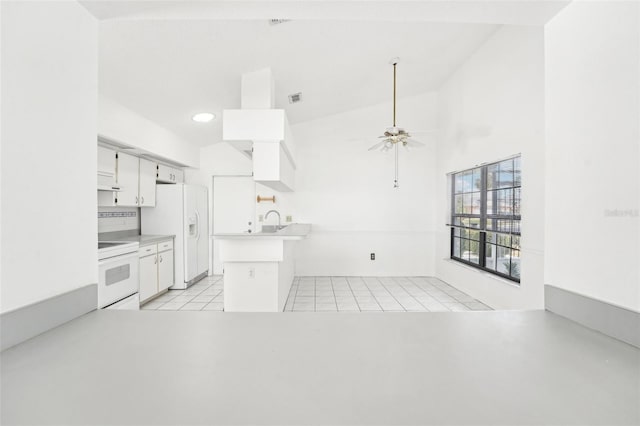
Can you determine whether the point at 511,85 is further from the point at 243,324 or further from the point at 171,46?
the point at 243,324

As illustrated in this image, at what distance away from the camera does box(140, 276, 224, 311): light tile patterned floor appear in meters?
3.57

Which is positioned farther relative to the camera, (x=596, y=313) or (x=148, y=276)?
(x=148, y=276)

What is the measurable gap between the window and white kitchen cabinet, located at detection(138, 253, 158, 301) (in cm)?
442

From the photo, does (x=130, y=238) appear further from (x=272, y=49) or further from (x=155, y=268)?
(x=272, y=49)

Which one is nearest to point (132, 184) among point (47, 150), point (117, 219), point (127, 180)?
point (127, 180)

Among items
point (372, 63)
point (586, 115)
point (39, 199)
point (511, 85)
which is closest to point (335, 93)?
point (372, 63)

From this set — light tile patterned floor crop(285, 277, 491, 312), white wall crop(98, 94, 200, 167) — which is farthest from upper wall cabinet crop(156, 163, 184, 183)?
light tile patterned floor crop(285, 277, 491, 312)

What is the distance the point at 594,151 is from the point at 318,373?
2.84 ft

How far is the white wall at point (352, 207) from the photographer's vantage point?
5203 mm

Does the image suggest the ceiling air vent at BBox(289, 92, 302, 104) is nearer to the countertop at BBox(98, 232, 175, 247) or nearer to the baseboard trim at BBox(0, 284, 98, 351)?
the countertop at BBox(98, 232, 175, 247)

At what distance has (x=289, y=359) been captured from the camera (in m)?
0.59

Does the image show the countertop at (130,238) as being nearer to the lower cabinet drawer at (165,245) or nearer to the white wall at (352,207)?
the lower cabinet drawer at (165,245)

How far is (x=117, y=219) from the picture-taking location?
3955 millimetres

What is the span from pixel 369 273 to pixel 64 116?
498cm
